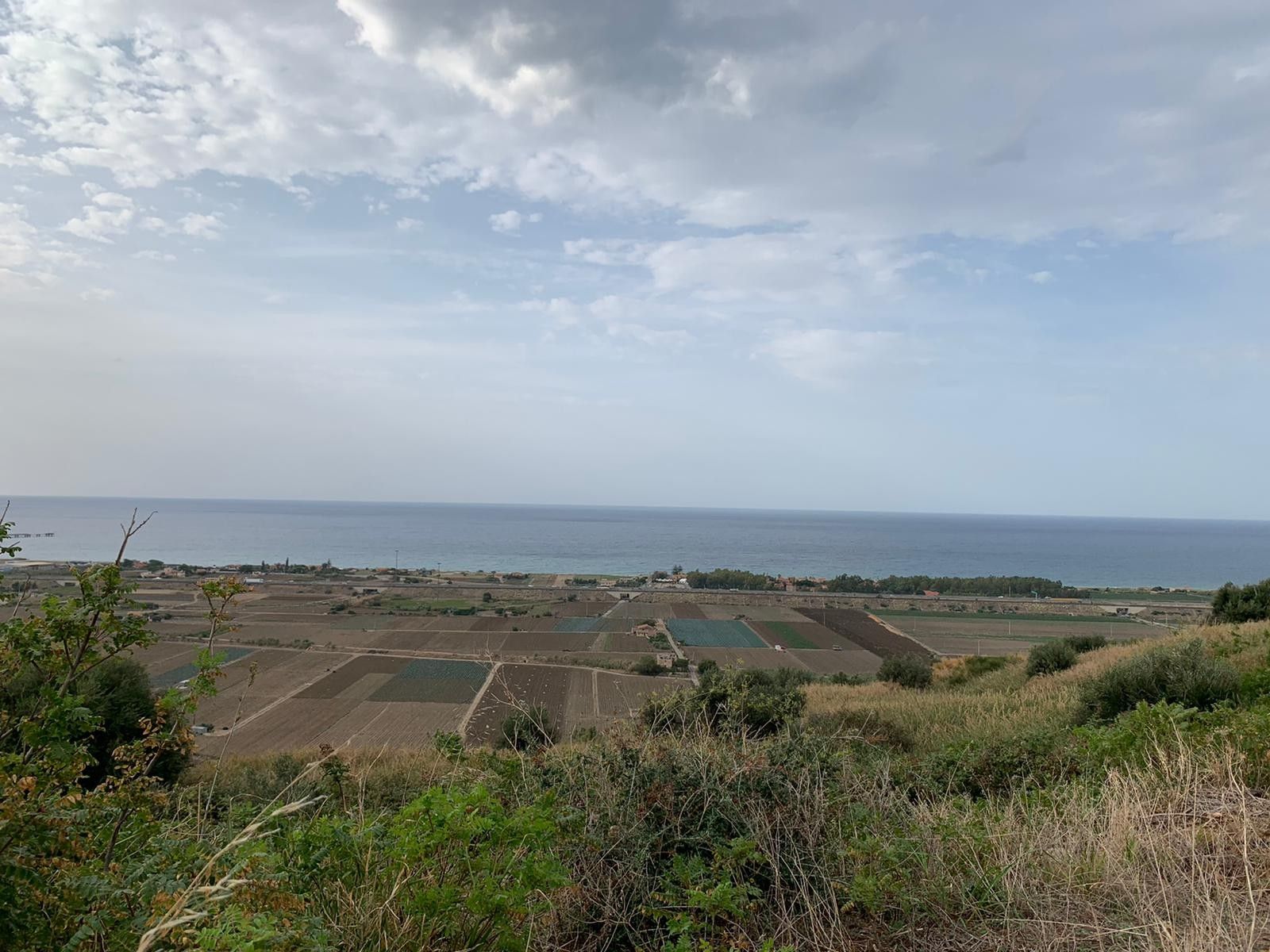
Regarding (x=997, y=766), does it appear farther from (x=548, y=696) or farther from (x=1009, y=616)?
(x=1009, y=616)

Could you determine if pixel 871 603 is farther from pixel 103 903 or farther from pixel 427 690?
pixel 103 903

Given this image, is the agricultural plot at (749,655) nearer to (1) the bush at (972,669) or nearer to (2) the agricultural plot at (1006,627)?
(2) the agricultural plot at (1006,627)

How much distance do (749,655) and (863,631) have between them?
48.5 ft

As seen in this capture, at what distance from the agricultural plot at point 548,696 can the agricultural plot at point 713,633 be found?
40.9 feet

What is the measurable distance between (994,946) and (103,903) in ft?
11.4

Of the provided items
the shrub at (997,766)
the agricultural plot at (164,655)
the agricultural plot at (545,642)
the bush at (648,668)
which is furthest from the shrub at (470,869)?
the agricultural plot at (545,642)

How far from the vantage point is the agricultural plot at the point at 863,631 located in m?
42.2

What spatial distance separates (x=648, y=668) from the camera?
3309 cm

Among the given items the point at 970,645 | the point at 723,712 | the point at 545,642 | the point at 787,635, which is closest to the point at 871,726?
the point at 723,712

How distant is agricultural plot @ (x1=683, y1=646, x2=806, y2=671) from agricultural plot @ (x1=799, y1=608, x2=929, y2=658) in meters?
5.67

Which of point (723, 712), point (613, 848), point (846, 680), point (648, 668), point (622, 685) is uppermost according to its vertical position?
point (613, 848)

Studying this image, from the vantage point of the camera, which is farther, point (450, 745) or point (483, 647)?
point (483, 647)

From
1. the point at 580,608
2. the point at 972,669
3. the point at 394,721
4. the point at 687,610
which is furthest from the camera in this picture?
the point at 687,610

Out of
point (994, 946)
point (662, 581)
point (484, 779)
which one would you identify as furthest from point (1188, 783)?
point (662, 581)
